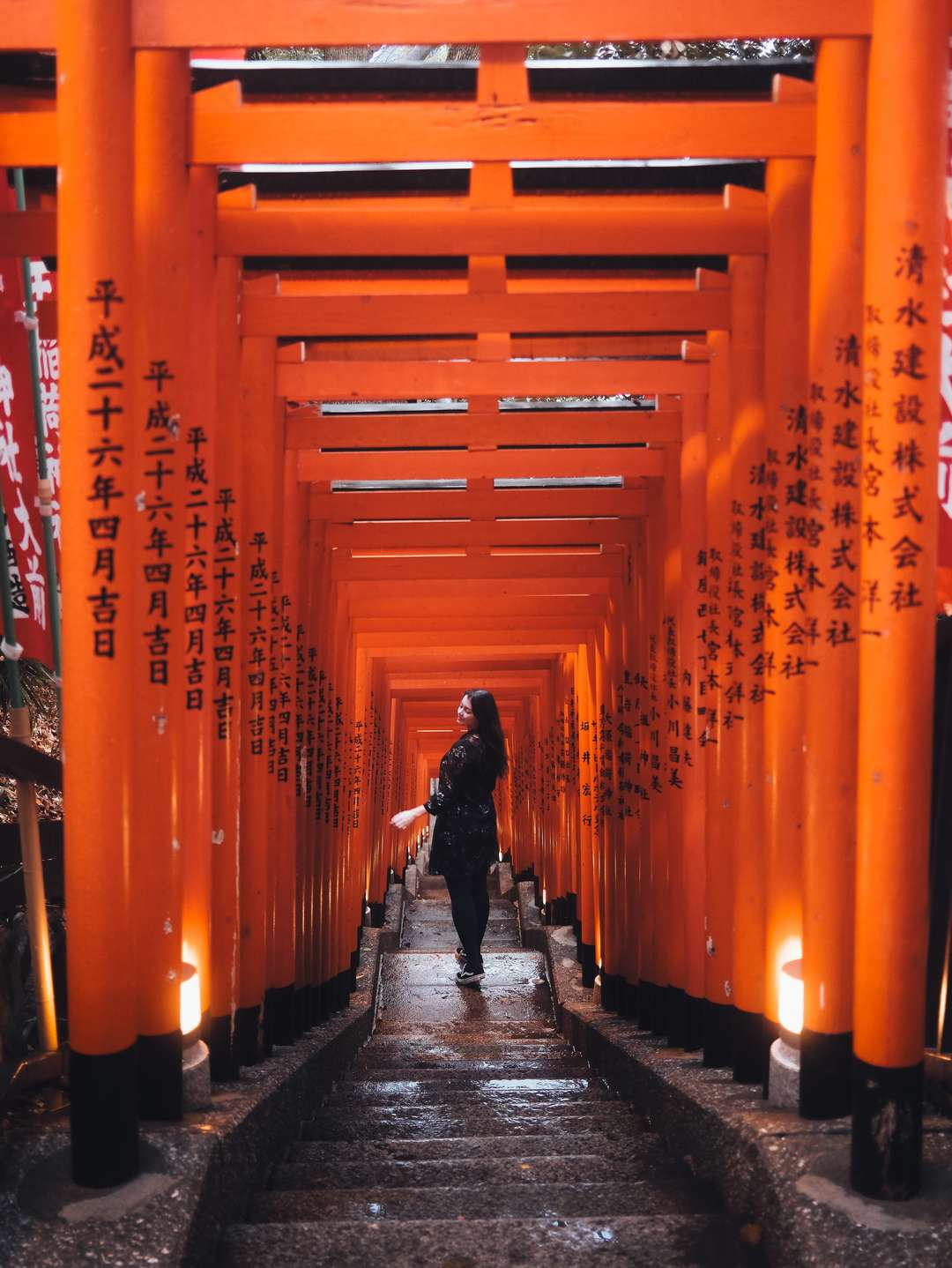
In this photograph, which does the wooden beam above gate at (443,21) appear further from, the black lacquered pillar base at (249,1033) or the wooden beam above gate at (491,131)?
the black lacquered pillar base at (249,1033)

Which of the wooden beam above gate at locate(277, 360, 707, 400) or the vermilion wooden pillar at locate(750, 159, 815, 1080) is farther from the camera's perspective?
the wooden beam above gate at locate(277, 360, 707, 400)

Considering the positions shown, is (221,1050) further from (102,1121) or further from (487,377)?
(487,377)

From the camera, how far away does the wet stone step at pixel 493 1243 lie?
3.17m

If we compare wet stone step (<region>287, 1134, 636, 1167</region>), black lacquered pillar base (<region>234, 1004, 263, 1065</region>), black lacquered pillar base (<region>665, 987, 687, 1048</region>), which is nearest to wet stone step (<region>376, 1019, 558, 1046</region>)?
black lacquered pillar base (<region>665, 987, 687, 1048</region>)

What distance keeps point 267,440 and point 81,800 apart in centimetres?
292

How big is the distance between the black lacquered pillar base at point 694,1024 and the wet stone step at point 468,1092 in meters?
0.52

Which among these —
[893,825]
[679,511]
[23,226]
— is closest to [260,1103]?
[893,825]

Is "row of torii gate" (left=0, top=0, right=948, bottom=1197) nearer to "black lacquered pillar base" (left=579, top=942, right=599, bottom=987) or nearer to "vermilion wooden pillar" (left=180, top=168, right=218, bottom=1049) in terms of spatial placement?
"vermilion wooden pillar" (left=180, top=168, right=218, bottom=1049)

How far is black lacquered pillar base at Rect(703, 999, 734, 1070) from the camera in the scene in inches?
201

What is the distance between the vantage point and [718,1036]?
5156 millimetres

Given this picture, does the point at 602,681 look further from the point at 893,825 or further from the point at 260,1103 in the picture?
the point at 893,825

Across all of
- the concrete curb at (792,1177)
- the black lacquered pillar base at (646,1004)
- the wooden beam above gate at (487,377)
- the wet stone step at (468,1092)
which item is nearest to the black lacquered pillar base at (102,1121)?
the concrete curb at (792,1177)

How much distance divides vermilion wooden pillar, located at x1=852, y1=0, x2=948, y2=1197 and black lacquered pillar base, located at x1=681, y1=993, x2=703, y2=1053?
281 cm

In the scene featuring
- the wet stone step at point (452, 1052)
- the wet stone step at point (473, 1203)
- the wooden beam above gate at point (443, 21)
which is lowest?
the wet stone step at point (452, 1052)
